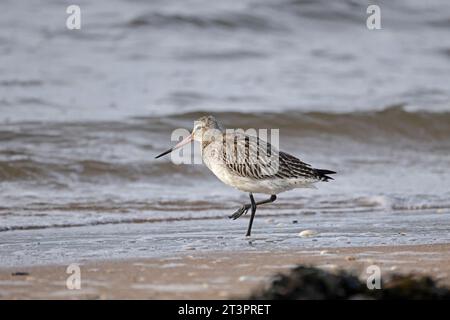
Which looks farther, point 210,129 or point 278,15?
point 278,15

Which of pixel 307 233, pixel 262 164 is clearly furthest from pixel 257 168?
pixel 307 233

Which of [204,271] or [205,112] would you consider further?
[205,112]

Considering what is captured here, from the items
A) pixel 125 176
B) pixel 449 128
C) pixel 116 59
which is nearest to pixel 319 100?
pixel 449 128

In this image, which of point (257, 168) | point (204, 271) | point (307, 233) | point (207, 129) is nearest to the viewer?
point (204, 271)

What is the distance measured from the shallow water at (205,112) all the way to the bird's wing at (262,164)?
0.48m

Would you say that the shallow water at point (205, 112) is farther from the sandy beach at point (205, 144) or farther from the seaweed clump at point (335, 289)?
the seaweed clump at point (335, 289)

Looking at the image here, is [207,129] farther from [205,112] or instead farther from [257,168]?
[205,112]

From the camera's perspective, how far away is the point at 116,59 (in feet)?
52.0

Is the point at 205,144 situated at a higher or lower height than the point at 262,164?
higher

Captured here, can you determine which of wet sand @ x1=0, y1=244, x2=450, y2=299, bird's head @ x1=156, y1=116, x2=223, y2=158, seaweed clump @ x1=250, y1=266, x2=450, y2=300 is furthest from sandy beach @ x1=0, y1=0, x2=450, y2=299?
bird's head @ x1=156, y1=116, x2=223, y2=158

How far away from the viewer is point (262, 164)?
300 inches

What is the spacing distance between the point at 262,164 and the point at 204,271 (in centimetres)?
196
